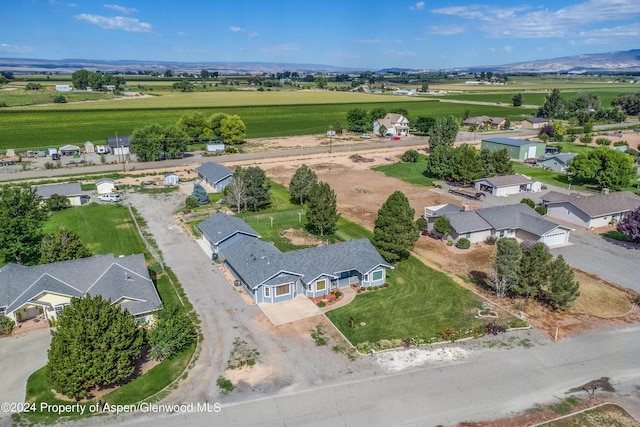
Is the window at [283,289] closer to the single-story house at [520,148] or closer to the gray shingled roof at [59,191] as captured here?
the gray shingled roof at [59,191]

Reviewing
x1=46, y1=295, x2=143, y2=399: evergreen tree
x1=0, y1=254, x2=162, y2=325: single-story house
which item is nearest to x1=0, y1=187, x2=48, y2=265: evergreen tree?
x1=0, y1=254, x2=162, y2=325: single-story house

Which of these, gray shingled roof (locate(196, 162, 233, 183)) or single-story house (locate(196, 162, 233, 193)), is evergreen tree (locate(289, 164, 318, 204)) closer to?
single-story house (locate(196, 162, 233, 193))

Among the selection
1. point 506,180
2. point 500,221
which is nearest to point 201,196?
point 500,221

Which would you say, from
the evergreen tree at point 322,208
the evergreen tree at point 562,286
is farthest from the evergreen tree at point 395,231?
the evergreen tree at point 562,286

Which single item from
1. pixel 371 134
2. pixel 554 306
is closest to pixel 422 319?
pixel 554 306

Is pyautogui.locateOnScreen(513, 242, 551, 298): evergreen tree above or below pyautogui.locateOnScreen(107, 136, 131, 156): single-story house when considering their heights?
below
